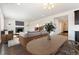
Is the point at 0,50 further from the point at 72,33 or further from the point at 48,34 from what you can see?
the point at 72,33

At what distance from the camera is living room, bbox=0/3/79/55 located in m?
2.46

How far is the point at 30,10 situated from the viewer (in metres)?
2.54

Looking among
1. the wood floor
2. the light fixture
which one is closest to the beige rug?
the wood floor

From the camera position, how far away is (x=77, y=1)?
2.44 meters

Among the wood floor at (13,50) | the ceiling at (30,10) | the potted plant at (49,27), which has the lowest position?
the wood floor at (13,50)

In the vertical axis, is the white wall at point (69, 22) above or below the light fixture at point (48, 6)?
below

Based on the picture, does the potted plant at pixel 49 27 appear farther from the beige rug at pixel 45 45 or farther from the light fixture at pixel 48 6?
the light fixture at pixel 48 6

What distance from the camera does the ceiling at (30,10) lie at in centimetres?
245

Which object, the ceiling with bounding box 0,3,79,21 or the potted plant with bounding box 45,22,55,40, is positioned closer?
the ceiling with bounding box 0,3,79,21

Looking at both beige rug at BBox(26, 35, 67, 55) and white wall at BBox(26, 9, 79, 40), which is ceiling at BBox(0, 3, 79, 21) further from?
beige rug at BBox(26, 35, 67, 55)

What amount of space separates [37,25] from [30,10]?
372mm

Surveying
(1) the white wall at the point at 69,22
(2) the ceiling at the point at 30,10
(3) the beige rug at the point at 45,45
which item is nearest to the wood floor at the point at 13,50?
(3) the beige rug at the point at 45,45
